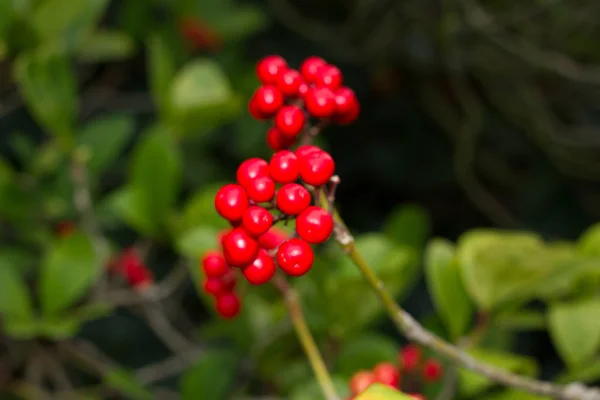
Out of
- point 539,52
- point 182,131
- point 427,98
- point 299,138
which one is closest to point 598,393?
point 299,138

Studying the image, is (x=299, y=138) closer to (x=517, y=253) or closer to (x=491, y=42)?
(x=517, y=253)

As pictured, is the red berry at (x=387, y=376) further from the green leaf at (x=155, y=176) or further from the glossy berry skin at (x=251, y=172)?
the green leaf at (x=155, y=176)

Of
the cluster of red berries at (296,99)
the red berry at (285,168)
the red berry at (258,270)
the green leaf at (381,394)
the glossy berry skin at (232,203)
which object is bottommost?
the green leaf at (381,394)

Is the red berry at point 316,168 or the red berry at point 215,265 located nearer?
the red berry at point 316,168

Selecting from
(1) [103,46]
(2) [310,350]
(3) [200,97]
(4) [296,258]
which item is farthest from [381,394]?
(1) [103,46]

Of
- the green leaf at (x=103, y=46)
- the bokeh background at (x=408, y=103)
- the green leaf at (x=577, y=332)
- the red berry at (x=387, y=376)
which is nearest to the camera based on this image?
the red berry at (x=387, y=376)

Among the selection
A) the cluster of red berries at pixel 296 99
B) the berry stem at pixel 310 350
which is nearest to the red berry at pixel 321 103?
the cluster of red berries at pixel 296 99

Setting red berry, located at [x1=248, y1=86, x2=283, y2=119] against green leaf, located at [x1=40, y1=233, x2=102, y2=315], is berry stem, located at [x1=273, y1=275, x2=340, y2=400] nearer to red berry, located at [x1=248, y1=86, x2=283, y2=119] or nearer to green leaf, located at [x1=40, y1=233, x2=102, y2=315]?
red berry, located at [x1=248, y1=86, x2=283, y2=119]
